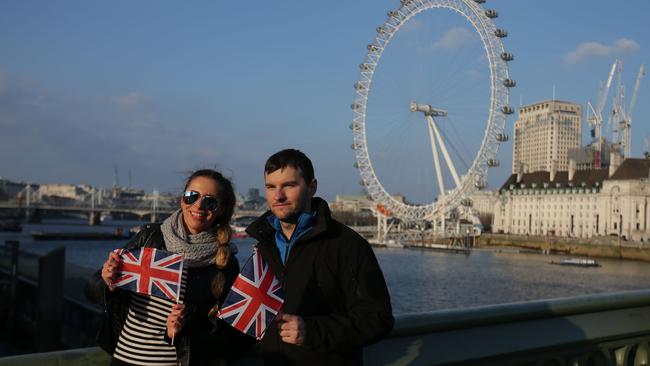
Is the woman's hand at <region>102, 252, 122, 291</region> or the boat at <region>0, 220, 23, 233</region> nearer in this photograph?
the woman's hand at <region>102, 252, 122, 291</region>

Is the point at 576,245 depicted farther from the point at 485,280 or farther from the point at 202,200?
the point at 202,200

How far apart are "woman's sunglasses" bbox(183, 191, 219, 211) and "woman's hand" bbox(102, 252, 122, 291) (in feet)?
0.94

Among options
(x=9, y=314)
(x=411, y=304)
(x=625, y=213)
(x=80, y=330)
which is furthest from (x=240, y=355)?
(x=625, y=213)

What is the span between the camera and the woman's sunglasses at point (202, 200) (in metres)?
1.86

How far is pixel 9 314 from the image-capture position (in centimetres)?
1534

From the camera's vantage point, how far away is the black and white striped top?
64.7 inches

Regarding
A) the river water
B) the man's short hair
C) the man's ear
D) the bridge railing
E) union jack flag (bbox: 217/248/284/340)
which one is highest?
the man's short hair

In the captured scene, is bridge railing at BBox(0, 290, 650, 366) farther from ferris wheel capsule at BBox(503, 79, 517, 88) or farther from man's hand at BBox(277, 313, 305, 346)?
ferris wheel capsule at BBox(503, 79, 517, 88)

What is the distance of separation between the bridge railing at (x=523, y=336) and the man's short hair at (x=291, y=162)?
0.50 meters

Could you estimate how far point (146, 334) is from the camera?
5.48 feet

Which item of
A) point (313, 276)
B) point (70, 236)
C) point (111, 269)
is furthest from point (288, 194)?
point (70, 236)

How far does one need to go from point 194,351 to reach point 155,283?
21cm

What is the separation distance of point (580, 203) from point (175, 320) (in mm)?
65994

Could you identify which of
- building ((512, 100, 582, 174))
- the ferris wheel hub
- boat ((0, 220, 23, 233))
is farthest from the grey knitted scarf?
building ((512, 100, 582, 174))
